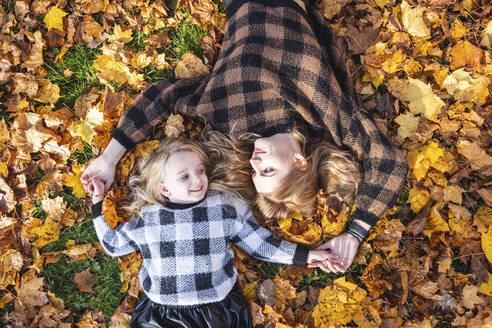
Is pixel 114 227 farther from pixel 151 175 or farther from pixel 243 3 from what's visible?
pixel 243 3

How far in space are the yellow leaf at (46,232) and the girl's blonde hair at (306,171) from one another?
1.48 metres

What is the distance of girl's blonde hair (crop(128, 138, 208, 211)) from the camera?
2.76 m

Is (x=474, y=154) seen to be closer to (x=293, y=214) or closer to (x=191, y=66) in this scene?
(x=293, y=214)

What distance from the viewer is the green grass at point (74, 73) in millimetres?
3182

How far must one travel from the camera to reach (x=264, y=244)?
2.83 metres

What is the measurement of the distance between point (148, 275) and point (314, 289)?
1.44 metres

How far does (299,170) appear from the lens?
109 inches

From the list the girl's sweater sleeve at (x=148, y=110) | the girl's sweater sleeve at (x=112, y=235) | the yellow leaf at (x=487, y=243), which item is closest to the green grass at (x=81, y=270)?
the girl's sweater sleeve at (x=112, y=235)

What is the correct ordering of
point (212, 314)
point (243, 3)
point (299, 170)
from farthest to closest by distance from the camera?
point (243, 3)
point (299, 170)
point (212, 314)

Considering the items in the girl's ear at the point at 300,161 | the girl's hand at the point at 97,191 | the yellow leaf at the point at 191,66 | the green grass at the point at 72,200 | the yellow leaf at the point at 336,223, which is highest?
the yellow leaf at the point at 191,66

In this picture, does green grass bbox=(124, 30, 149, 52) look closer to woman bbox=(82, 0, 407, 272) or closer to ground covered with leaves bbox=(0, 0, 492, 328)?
ground covered with leaves bbox=(0, 0, 492, 328)

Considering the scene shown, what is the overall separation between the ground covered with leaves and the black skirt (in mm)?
198

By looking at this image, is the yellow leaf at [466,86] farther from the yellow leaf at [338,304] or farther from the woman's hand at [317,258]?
the yellow leaf at [338,304]

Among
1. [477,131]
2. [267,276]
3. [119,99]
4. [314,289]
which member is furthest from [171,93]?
[477,131]
